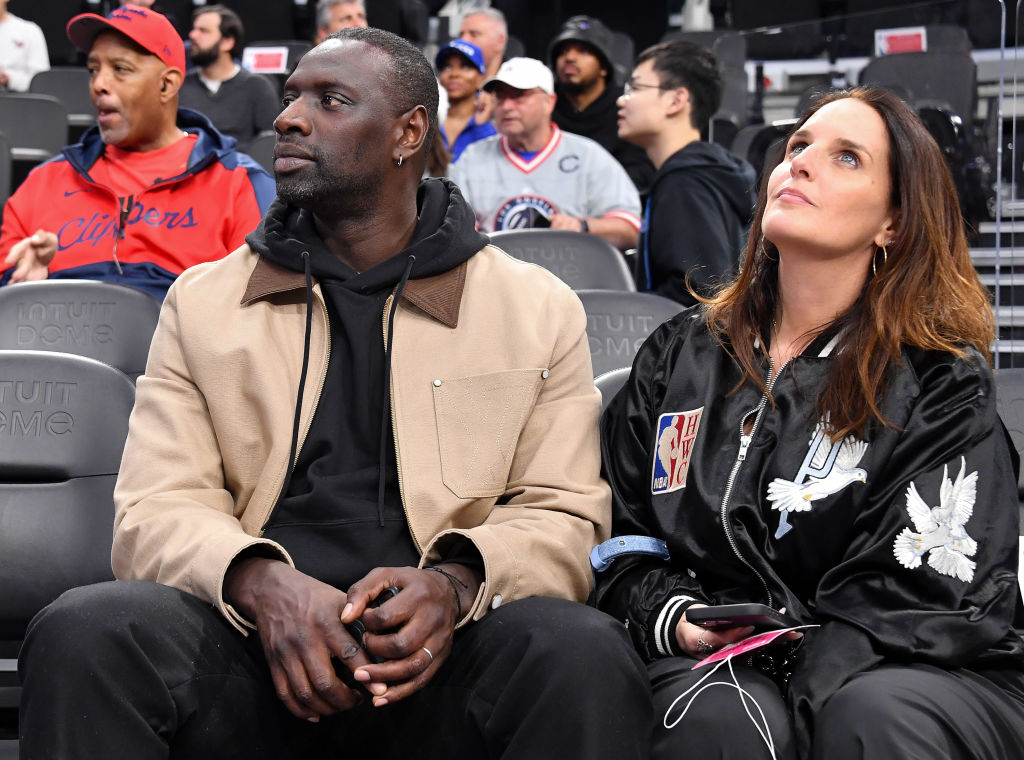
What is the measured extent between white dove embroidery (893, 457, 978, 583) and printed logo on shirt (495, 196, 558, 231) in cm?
287

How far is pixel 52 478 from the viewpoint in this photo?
2.29 metres

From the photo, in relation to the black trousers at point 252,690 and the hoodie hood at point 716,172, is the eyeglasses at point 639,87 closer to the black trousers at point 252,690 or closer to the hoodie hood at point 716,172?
the hoodie hood at point 716,172

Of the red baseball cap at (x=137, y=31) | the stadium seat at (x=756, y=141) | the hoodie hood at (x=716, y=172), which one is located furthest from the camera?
the stadium seat at (x=756, y=141)

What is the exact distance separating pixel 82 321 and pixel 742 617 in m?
1.87

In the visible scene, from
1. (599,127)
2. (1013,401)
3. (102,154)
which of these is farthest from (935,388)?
(599,127)

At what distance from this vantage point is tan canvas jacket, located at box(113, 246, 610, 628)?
1.94 m

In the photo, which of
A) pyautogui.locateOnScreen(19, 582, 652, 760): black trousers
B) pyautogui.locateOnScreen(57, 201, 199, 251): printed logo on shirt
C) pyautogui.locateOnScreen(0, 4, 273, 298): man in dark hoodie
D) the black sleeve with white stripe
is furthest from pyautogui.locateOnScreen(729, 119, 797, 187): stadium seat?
pyautogui.locateOnScreen(19, 582, 652, 760): black trousers

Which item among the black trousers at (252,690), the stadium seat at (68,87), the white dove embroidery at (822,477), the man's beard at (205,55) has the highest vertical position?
the man's beard at (205,55)

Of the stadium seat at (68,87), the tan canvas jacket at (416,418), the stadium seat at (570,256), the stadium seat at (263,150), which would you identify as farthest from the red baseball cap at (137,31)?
the stadium seat at (68,87)

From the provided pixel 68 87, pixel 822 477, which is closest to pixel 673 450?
pixel 822 477

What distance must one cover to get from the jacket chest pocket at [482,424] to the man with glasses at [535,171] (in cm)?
263

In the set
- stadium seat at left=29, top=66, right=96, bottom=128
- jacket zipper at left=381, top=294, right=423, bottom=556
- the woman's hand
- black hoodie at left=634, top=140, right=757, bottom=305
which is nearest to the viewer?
the woman's hand

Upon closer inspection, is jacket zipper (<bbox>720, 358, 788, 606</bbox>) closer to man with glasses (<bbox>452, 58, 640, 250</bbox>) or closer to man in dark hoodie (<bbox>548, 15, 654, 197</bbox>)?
man with glasses (<bbox>452, 58, 640, 250</bbox>)

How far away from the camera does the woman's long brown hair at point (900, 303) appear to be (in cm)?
196
